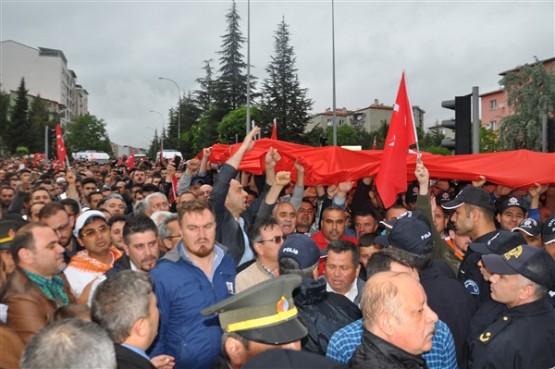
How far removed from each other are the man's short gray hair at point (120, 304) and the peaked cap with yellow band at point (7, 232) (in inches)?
73.2

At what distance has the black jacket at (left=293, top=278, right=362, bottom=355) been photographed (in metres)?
3.43

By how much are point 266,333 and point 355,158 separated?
6.65 meters

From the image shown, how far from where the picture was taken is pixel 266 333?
230cm

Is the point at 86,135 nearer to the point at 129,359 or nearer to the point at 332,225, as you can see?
the point at 332,225

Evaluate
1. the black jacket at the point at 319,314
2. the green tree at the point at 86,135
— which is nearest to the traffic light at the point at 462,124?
the black jacket at the point at 319,314

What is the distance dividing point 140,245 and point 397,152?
3.31 meters

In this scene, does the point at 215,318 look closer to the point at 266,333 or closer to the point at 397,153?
the point at 266,333

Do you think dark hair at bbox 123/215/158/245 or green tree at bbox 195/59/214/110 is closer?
dark hair at bbox 123/215/158/245

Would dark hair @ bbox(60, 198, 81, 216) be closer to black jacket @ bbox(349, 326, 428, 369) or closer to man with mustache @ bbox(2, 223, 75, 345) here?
man with mustache @ bbox(2, 223, 75, 345)

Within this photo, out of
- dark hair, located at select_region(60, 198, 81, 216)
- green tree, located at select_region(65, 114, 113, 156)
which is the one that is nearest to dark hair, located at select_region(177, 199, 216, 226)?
dark hair, located at select_region(60, 198, 81, 216)

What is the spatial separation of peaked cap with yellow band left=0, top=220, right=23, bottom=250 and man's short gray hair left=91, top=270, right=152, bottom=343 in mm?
1860

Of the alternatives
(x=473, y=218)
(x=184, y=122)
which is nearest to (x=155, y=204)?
(x=473, y=218)

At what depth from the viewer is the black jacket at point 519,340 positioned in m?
3.26

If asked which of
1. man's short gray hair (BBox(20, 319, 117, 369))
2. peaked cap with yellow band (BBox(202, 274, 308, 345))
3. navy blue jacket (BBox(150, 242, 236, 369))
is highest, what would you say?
peaked cap with yellow band (BBox(202, 274, 308, 345))
